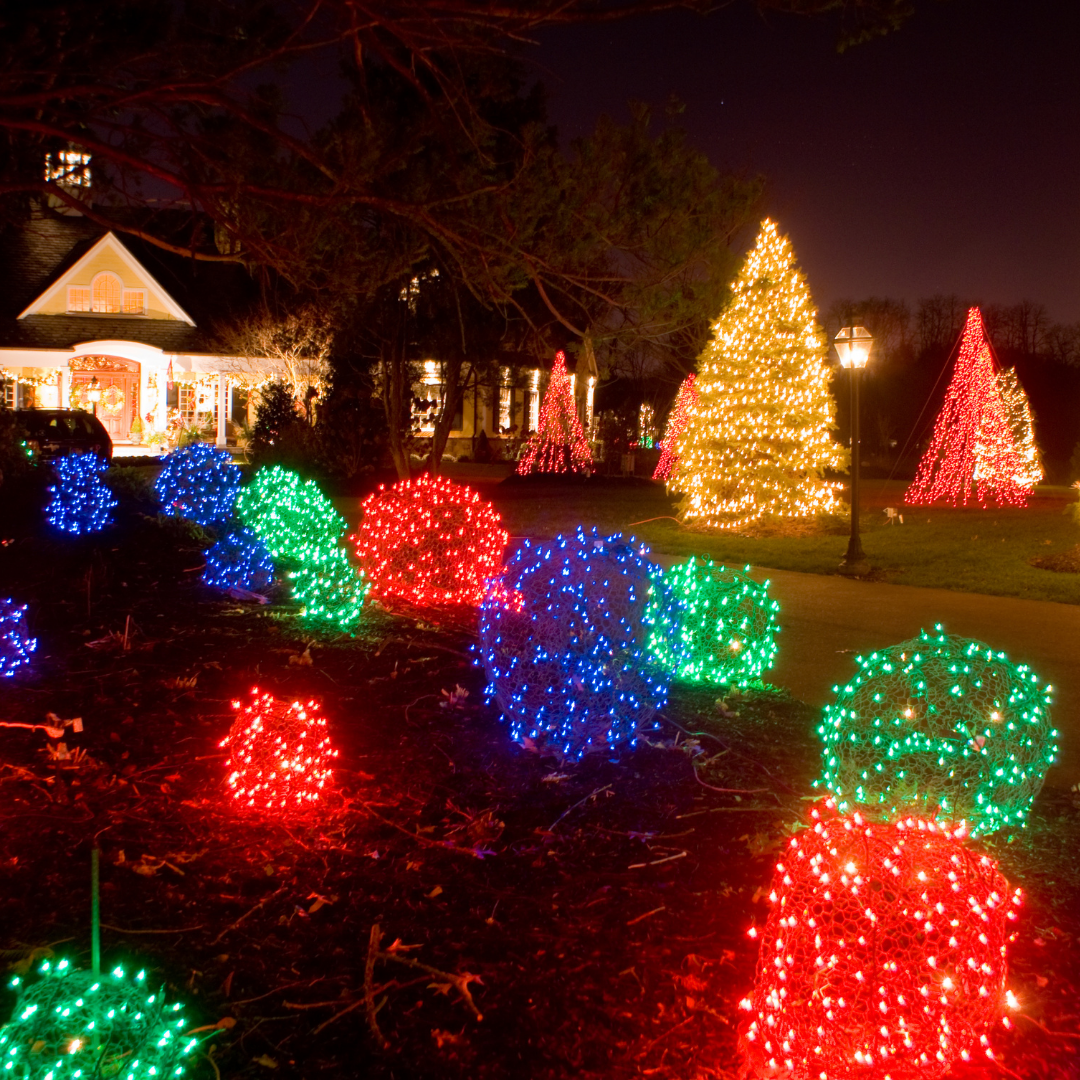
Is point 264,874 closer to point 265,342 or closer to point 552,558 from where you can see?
point 552,558

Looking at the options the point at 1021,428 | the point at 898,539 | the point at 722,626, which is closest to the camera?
the point at 722,626

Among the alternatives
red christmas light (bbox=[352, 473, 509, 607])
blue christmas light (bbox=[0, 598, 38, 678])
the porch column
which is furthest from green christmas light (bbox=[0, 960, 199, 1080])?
the porch column

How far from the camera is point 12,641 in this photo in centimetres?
588

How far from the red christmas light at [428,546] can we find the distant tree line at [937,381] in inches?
1134

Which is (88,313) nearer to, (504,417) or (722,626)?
(504,417)

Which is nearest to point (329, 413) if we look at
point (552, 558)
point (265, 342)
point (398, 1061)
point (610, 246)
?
point (265, 342)

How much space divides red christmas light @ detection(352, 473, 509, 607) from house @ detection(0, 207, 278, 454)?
68.6 feet

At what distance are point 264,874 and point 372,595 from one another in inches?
178

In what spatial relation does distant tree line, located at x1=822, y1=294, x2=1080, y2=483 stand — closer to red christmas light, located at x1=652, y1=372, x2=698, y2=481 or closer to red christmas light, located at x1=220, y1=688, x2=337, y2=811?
red christmas light, located at x1=652, y1=372, x2=698, y2=481

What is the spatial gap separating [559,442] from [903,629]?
72.8 ft

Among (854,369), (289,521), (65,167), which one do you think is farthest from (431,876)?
(854,369)

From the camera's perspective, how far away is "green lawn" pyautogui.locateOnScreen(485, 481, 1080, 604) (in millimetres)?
11500

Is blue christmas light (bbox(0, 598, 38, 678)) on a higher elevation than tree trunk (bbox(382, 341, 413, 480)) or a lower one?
lower

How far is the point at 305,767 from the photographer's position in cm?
438
